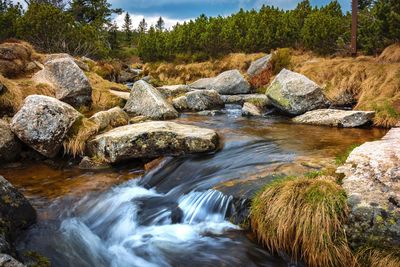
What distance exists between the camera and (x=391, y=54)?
1634 centimetres

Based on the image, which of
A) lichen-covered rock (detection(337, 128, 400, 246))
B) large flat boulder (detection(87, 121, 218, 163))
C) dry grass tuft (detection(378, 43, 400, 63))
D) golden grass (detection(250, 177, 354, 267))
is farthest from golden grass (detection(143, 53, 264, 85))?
golden grass (detection(250, 177, 354, 267))

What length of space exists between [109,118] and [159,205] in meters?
Answer: 4.91

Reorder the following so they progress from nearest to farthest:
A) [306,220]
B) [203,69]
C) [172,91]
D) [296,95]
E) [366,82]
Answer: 1. [306,220]
2. [296,95]
3. [366,82]
4. [172,91]
5. [203,69]

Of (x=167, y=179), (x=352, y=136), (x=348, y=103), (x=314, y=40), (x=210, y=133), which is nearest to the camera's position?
(x=167, y=179)

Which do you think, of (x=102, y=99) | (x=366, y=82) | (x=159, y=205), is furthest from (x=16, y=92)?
(x=366, y=82)

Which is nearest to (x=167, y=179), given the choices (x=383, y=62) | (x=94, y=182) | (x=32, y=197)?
(x=94, y=182)

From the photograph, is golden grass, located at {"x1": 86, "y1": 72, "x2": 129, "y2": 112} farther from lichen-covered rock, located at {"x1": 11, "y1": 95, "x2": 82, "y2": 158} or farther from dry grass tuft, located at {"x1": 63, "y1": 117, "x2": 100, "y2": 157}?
lichen-covered rock, located at {"x1": 11, "y1": 95, "x2": 82, "y2": 158}

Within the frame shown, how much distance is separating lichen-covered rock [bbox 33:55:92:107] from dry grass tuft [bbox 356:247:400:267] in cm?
1118

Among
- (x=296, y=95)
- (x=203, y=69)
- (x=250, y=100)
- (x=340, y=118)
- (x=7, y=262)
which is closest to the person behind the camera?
(x=7, y=262)

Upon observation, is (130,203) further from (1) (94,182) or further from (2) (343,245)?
(2) (343,245)

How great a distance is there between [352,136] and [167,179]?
18.5 feet

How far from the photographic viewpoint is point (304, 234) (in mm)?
4629

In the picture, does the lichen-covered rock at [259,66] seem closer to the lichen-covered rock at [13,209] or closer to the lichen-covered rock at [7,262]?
the lichen-covered rock at [13,209]

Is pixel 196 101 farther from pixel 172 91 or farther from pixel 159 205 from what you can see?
pixel 159 205
